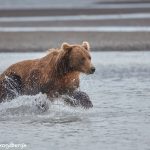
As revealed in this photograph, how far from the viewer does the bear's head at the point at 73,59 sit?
1214cm

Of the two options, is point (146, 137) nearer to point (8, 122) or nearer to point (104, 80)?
point (8, 122)

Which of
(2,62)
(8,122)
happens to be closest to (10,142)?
(8,122)

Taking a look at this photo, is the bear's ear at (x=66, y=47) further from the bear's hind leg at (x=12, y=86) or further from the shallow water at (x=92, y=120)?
the bear's hind leg at (x=12, y=86)

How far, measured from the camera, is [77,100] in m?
12.4

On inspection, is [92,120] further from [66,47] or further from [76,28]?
[76,28]

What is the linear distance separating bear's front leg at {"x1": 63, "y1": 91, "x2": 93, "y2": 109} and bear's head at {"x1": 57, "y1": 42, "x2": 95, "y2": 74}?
328mm

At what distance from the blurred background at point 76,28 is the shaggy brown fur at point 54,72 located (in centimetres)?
980

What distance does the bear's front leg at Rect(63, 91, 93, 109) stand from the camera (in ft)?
40.3

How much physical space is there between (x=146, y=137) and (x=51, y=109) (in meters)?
2.21

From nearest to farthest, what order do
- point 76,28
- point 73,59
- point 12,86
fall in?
1. point 73,59
2. point 12,86
3. point 76,28

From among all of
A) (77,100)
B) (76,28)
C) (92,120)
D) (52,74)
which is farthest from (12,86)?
(76,28)

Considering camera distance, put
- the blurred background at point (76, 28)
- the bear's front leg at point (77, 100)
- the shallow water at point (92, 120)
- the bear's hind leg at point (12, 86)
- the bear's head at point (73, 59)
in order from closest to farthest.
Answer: the shallow water at point (92, 120), the bear's head at point (73, 59), the bear's front leg at point (77, 100), the bear's hind leg at point (12, 86), the blurred background at point (76, 28)

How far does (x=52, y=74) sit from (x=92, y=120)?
2.70 feet

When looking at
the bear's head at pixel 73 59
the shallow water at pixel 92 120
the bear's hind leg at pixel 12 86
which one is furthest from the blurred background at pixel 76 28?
the bear's head at pixel 73 59
